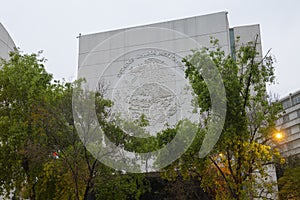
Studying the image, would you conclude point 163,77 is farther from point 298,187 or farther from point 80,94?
point 298,187

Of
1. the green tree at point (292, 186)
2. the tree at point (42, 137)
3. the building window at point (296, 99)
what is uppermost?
the building window at point (296, 99)

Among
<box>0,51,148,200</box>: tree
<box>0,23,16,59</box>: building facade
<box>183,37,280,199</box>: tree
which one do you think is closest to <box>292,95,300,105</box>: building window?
<box>0,23,16,59</box>: building facade

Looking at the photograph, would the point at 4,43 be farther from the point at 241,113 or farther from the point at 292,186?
the point at 292,186

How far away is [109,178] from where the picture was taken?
11703 millimetres

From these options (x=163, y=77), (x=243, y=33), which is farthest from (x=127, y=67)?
(x=243, y=33)

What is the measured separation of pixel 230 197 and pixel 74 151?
4.07 metres

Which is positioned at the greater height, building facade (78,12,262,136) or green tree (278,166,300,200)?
building facade (78,12,262,136)

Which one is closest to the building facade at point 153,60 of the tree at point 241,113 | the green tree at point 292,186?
the green tree at point 292,186

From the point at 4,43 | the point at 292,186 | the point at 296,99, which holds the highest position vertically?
the point at 296,99

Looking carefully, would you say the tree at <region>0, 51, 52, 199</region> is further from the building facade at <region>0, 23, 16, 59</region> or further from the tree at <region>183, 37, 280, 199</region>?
the building facade at <region>0, 23, 16, 59</region>

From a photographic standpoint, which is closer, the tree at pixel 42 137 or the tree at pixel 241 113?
the tree at pixel 241 113

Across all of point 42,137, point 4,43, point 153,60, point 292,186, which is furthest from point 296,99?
point 42,137

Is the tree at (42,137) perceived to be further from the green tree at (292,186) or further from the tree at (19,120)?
the green tree at (292,186)

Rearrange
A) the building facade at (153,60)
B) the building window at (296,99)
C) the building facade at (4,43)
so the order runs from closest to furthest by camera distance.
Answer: the building facade at (153,60) < the building facade at (4,43) < the building window at (296,99)
